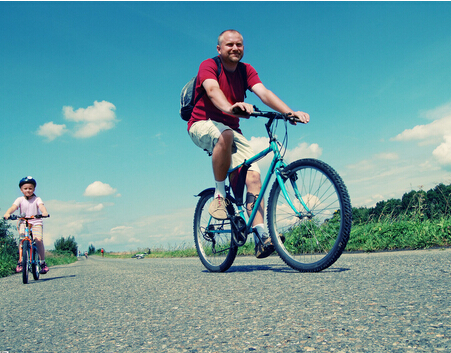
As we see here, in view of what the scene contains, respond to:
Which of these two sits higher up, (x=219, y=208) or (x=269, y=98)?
(x=269, y=98)

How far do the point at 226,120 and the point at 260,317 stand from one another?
2.76 meters

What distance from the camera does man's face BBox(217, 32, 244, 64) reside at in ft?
12.8

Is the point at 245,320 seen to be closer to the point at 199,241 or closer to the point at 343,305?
the point at 343,305

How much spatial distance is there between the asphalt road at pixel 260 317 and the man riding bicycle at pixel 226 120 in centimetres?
113

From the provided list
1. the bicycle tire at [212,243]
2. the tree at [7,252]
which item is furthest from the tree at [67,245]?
the bicycle tire at [212,243]

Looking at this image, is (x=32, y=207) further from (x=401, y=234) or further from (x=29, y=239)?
(x=401, y=234)

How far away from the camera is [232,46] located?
3900 mm

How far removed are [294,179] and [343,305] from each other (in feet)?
5.47

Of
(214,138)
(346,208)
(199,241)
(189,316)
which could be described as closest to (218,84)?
(214,138)

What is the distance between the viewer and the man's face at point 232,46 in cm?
390

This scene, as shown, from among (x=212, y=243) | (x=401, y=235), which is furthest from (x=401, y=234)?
(x=212, y=243)

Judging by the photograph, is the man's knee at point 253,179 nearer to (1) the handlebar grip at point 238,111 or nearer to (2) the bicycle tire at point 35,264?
(1) the handlebar grip at point 238,111

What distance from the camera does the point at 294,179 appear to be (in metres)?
3.43

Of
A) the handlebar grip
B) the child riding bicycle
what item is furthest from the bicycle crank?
the child riding bicycle
